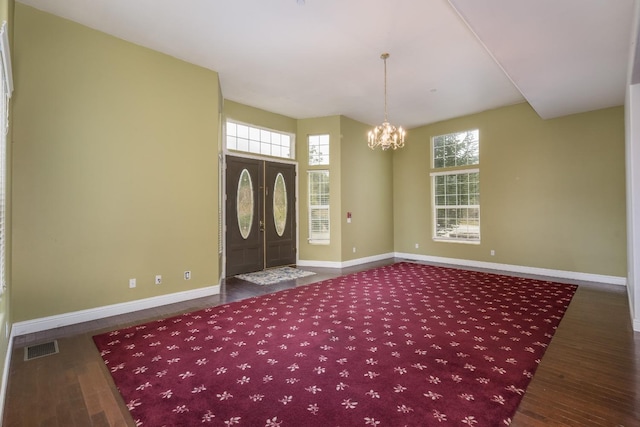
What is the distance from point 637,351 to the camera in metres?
2.86

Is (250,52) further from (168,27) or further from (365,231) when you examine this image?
(365,231)

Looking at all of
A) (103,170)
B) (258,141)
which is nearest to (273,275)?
(258,141)

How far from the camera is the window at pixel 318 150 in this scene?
7297mm

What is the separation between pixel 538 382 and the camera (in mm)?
2357

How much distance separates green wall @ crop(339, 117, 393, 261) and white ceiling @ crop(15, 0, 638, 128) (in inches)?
70.5

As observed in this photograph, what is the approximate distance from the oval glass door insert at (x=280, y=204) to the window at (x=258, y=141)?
0.63 meters

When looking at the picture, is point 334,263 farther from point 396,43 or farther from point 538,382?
point 538,382

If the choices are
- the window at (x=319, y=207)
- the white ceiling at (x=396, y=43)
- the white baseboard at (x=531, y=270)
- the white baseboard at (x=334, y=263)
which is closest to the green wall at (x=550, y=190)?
the white baseboard at (x=531, y=270)

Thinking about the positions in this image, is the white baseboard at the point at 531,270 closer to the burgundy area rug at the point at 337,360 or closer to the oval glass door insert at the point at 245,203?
the burgundy area rug at the point at 337,360

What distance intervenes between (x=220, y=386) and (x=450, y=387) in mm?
1753

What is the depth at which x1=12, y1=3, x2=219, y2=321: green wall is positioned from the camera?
3387 mm

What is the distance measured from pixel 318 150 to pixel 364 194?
1653mm

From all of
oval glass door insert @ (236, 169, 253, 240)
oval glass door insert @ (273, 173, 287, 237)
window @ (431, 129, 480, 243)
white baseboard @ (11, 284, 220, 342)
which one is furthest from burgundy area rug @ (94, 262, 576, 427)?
window @ (431, 129, 480, 243)

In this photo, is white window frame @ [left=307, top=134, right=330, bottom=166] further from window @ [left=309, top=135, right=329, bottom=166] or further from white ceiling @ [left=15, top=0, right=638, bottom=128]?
white ceiling @ [left=15, top=0, right=638, bottom=128]
